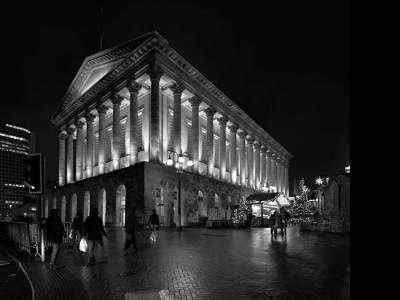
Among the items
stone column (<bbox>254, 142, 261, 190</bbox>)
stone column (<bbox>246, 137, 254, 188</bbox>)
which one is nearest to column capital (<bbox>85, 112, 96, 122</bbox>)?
stone column (<bbox>246, 137, 254, 188</bbox>)

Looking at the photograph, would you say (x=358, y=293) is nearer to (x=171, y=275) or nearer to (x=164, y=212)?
(x=171, y=275)

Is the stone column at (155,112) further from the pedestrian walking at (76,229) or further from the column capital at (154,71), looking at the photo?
the pedestrian walking at (76,229)

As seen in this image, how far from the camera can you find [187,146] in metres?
50.7

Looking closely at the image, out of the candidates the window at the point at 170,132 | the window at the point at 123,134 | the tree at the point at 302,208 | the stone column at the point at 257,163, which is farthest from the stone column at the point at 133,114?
the stone column at the point at 257,163

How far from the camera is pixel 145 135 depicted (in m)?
44.5

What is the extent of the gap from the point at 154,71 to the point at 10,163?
142314mm

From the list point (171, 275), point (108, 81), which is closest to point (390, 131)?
point (171, 275)

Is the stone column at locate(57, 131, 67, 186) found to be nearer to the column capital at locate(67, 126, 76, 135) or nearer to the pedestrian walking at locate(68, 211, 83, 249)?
the column capital at locate(67, 126, 76, 135)

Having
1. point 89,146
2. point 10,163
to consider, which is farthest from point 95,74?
point 10,163

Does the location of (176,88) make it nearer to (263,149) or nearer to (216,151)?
(216,151)

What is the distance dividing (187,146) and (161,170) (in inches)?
544

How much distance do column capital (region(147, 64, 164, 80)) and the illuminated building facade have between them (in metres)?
129

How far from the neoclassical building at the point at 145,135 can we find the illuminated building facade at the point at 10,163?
10760 cm

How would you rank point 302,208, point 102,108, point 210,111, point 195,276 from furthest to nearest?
point 210,111, point 102,108, point 302,208, point 195,276
